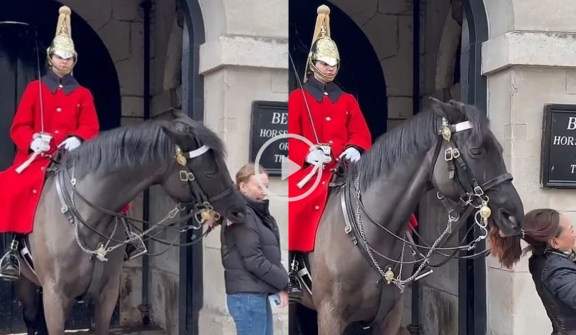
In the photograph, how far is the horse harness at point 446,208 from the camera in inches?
179

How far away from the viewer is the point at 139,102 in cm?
866

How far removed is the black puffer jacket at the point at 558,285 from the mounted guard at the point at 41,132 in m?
2.49

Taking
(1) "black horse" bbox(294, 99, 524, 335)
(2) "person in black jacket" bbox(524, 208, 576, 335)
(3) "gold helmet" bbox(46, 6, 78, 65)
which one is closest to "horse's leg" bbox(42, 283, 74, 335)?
(1) "black horse" bbox(294, 99, 524, 335)

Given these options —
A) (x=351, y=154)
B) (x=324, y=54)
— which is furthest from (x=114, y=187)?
(x=324, y=54)

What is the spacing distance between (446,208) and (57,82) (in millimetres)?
2863

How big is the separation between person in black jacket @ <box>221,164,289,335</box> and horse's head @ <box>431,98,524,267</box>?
0.96 meters

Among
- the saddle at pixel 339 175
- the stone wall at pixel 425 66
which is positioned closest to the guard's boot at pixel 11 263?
the saddle at pixel 339 175

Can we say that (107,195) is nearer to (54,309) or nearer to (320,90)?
(54,309)

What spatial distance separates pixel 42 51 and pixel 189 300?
10.4 ft

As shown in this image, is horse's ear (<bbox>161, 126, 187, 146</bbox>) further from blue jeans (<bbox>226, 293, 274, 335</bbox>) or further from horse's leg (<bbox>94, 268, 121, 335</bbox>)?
horse's leg (<bbox>94, 268, 121, 335</bbox>)

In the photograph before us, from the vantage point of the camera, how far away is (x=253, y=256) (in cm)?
454

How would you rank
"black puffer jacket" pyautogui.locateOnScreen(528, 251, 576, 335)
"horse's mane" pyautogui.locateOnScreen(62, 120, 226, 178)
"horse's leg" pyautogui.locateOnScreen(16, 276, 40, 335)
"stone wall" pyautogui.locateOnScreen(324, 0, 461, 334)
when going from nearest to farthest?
"black puffer jacket" pyautogui.locateOnScreen(528, 251, 576, 335), "horse's mane" pyautogui.locateOnScreen(62, 120, 226, 178), "horse's leg" pyautogui.locateOnScreen(16, 276, 40, 335), "stone wall" pyautogui.locateOnScreen(324, 0, 461, 334)

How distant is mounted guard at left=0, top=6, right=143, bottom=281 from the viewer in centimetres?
560

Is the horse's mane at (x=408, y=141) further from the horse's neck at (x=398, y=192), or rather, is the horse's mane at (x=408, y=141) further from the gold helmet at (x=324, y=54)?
the gold helmet at (x=324, y=54)
